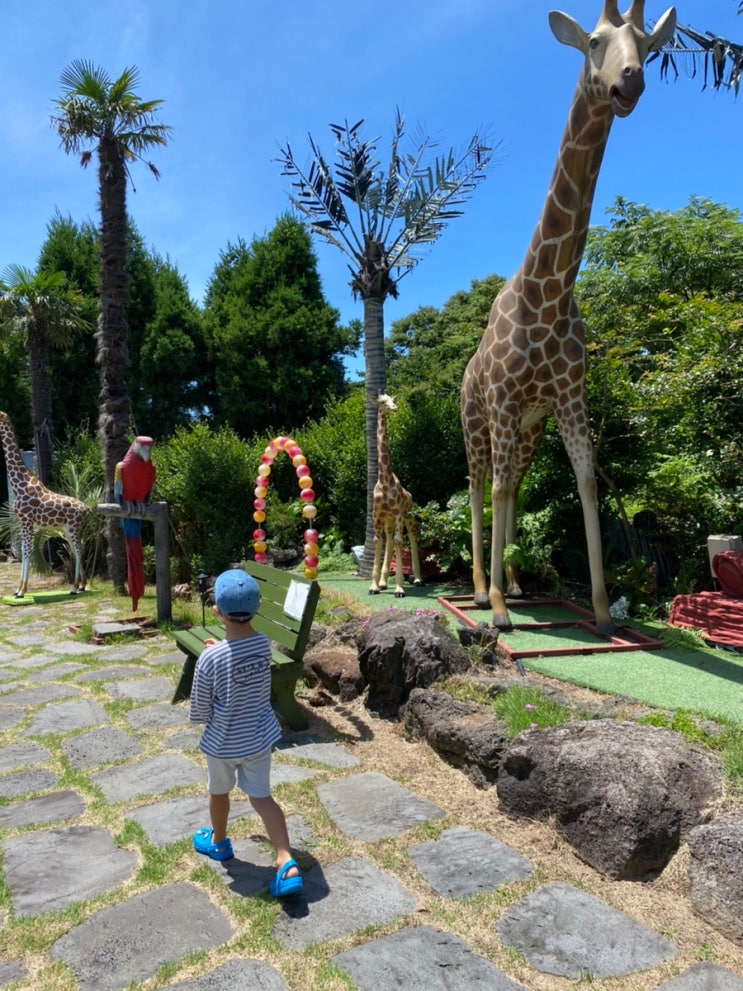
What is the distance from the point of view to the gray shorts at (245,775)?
3.07 meters

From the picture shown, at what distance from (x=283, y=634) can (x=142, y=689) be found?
67.8 inches

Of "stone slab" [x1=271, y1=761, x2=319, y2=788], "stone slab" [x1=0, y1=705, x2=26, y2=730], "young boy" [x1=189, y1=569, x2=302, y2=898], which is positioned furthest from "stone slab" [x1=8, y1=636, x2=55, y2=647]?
"young boy" [x1=189, y1=569, x2=302, y2=898]

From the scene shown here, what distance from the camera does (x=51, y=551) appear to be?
→ 1405 cm

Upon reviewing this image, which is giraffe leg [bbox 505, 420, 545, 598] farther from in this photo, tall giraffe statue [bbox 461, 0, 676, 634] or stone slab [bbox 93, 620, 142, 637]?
stone slab [bbox 93, 620, 142, 637]

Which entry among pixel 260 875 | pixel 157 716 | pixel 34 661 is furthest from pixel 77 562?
pixel 260 875

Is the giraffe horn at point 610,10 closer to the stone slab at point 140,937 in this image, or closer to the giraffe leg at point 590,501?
the giraffe leg at point 590,501

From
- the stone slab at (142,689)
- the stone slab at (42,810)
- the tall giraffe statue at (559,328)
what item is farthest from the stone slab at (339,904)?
the tall giraffe statue at (559,328)

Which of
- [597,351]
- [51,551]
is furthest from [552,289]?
[51,551]

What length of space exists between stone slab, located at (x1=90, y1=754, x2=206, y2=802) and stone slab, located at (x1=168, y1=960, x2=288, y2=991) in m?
1.68

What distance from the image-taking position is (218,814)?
316 cm

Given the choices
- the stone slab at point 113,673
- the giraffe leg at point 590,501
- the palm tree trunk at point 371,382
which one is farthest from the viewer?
the palm tree trunk at point 371,382

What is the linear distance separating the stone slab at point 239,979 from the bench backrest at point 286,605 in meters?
2.42

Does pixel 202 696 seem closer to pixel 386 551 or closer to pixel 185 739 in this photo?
pixel 185 739

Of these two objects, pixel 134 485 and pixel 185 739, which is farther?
pixel 134 485
